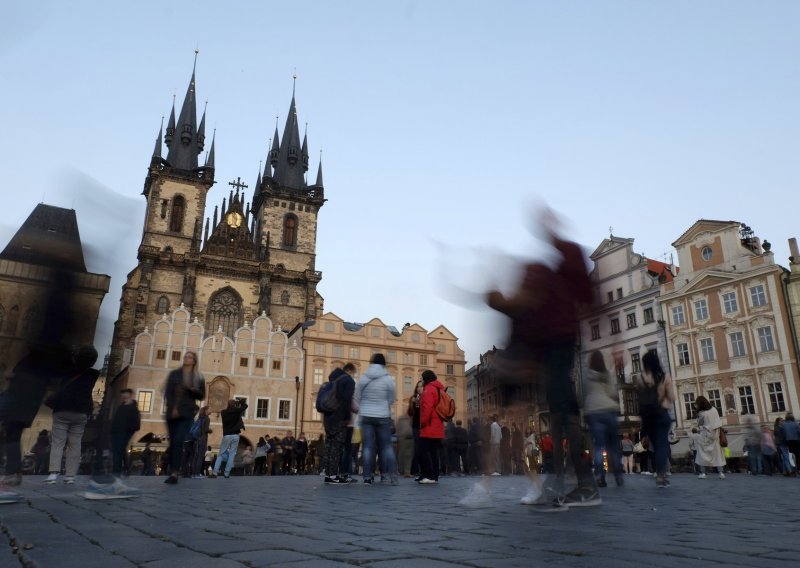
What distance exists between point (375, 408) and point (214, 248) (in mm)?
48999

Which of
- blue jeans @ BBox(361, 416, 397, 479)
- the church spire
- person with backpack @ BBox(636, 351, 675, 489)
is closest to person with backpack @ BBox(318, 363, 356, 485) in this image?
blue jeans @ BBox(361, 416, 397, 479)

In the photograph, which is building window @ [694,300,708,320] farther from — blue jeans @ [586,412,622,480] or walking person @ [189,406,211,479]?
blue jeans @ [586,412,622,480]

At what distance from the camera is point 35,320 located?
18.3ft

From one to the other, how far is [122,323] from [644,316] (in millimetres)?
38726

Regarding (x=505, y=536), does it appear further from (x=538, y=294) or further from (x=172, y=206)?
(x=172, y=206)

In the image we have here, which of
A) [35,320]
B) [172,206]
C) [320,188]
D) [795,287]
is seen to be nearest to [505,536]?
[35,320]

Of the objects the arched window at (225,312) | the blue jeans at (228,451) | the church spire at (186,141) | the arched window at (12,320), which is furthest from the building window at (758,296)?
the church spire at (186,141)

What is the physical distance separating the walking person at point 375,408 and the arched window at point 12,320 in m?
32.2

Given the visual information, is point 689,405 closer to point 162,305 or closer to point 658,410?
point 658,410

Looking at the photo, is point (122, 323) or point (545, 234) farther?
point (122, 323)

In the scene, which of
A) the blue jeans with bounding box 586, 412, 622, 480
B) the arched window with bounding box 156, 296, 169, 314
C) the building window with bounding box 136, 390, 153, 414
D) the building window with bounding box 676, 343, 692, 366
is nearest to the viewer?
the blue jeans with bounding box 586, 412, 622, 480

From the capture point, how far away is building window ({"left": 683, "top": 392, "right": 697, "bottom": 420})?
3400cm

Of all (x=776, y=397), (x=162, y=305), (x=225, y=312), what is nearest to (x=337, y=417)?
(x=776, y=397)

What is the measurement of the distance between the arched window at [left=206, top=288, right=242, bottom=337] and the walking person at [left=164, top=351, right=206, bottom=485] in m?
44.3
